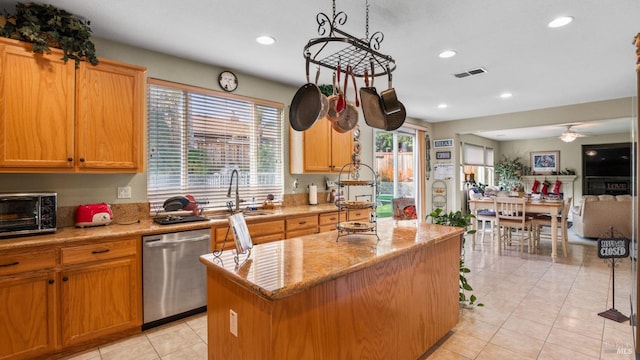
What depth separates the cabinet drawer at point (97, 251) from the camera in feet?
7.56

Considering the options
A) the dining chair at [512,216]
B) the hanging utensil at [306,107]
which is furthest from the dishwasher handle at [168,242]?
the dining chair at [512,216]

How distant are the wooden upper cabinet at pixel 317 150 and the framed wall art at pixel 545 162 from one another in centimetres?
886

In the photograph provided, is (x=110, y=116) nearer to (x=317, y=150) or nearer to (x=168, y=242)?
(x=168, y=242)

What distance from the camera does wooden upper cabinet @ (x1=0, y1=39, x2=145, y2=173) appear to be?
2.29 metres

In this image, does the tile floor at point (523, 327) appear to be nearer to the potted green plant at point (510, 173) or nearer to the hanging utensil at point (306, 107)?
the hanging utensil at point (306, 107)

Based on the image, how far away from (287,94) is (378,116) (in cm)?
262

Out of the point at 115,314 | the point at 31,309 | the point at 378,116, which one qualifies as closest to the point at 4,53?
the point at 31,309

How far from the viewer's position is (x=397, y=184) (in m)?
6.79

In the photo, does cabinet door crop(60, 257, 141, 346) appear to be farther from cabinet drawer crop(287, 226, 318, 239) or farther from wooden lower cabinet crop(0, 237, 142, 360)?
cabinet drawer crop(287, 226, 318, 239)

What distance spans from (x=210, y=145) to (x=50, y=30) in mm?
1630

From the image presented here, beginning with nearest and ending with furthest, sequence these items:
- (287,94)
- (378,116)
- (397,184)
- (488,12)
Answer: (378,116) < (488,12) < (287,94) < (397,184)

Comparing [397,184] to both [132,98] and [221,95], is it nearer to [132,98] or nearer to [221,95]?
[221,95]

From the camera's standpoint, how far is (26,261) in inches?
84.4

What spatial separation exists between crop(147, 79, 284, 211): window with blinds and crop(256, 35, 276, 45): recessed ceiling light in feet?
3.10
